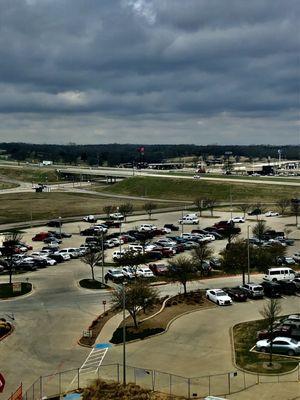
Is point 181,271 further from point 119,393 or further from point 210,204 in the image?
point 210,204

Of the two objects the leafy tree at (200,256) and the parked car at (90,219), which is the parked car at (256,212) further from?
the leafy tree at (200,256)

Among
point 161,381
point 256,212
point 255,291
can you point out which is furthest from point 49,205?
point 161,381

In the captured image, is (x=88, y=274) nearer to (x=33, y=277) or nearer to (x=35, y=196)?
(x=33, y=277)

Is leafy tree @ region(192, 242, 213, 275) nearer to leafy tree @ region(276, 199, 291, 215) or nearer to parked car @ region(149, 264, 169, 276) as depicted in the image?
parked car @ region(149, 264, 169, 276)

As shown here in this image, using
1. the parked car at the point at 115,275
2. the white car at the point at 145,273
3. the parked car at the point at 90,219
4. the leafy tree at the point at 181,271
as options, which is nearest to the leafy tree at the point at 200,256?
the white car at the point at 145,273

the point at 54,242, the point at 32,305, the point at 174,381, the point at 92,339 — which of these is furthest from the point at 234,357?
the point at 54,242

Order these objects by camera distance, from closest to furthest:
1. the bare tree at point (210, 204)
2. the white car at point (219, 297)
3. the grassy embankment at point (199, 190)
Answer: the white car at point (219, 297)
the bare tree at point (210, 204)
the grassy embankment at point (199, 190)
